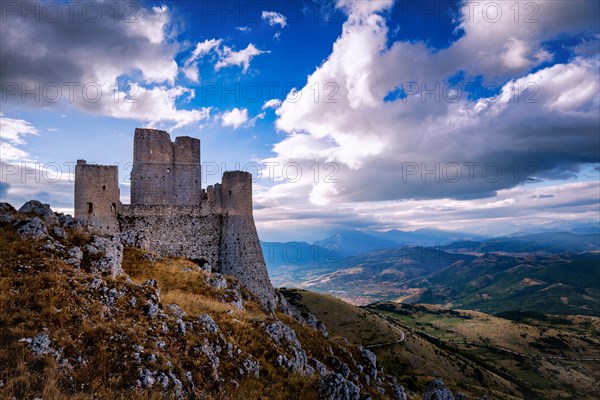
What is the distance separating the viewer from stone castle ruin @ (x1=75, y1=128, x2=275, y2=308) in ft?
115

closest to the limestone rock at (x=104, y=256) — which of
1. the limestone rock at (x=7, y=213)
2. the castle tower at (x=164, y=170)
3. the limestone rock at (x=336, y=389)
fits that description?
the limestone rock at (x=7, y=213)

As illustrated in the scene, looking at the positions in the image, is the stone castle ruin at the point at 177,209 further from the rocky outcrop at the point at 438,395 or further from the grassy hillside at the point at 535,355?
the grassy hillside at the point at 535,355

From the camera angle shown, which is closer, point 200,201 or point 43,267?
point 43,267

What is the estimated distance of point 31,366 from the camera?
478 inches

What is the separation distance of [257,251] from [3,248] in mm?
30220

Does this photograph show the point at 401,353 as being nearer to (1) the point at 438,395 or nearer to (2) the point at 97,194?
(1) the point at 438,395

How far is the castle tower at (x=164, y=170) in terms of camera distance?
39.8 m

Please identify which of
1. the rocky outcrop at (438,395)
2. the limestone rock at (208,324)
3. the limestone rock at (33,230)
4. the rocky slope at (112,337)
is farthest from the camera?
the rocky outcrop at (438,395)

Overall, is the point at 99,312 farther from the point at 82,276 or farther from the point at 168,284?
the point at 168,284

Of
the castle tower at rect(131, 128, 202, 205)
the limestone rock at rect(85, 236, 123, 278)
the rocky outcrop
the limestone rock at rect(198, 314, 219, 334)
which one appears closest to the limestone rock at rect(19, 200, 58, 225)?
the limestone rock at rect(85, 236, 123, 278)

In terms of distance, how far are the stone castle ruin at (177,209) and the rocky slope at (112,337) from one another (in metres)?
9.34

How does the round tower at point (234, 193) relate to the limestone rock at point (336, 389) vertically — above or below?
above

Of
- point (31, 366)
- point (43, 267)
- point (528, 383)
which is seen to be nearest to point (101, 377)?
point (31, 366)

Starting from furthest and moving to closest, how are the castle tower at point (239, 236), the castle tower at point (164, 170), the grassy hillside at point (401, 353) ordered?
the grassy hillside at point (401, 353) < the castle tower at point (239, 236) < the castle tower at point (164, 170)
